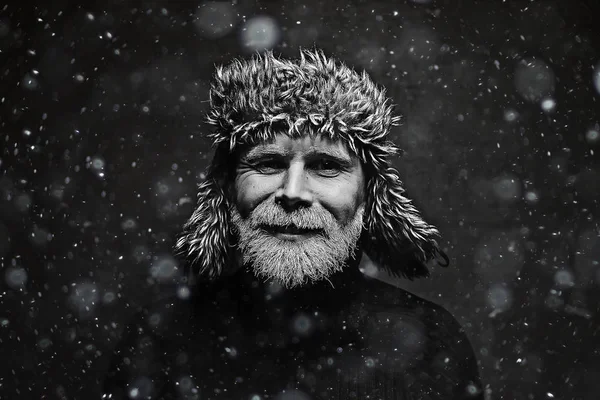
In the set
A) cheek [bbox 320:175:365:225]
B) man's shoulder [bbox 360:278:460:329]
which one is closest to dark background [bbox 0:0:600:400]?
man's shoulder [bbox 360:278:460:329]

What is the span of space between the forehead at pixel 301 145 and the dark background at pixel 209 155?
0.18 meters

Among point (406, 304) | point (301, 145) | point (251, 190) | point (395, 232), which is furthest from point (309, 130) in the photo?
point (406, 304)

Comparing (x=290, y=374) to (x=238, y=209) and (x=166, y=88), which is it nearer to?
(x=238, y=209)

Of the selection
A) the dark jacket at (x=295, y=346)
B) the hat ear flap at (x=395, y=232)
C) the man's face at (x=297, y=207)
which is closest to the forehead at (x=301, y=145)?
the man's face at (x=297, y=207)

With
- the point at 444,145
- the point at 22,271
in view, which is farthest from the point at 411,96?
the point at 22,271

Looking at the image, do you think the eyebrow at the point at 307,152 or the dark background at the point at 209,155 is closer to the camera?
the eyebrow at the point at 307,152

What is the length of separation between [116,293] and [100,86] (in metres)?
0.36

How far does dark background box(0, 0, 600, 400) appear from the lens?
1.04 meters

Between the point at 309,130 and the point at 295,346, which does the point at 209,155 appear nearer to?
the point at 309,130

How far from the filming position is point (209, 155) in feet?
3.44

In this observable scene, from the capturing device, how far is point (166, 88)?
3.57ft

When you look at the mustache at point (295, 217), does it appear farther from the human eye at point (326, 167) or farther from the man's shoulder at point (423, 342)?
the man's shoulder at point (423, 342)

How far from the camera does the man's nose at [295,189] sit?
0.91 meters

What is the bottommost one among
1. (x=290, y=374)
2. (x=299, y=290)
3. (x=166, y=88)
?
(x=290, y=374)
